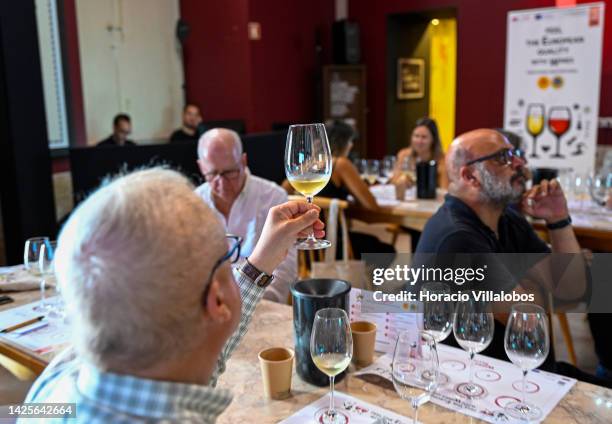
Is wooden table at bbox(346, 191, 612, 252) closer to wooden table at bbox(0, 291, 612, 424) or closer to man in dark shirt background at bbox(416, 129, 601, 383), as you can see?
man in dark shirt background at bbox(416, 129, 601, 383)

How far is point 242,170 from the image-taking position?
9.29 feet

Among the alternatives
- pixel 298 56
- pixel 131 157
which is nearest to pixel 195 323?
pixel 131 157

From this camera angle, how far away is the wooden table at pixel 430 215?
3.07 meters

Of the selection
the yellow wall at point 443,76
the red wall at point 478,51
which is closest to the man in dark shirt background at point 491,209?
the red wall at point 478,51

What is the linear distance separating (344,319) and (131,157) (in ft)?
11.8

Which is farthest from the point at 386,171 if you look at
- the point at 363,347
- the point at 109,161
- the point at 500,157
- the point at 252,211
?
the point at 363,347

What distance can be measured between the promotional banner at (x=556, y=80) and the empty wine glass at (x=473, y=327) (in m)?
4.83

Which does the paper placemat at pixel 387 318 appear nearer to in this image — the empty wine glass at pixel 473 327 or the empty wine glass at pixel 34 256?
the empty wine glass at pixel 473 327

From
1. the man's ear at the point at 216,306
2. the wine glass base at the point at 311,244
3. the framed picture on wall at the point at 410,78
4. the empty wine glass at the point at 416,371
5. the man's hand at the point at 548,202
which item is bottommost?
the empty wine glass at the point at 416,371

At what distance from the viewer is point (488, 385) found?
1.39 metres

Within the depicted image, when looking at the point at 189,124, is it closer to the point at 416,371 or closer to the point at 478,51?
the point at 478,51

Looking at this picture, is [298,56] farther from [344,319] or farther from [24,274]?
[344,319]

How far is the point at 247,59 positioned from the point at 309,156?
20.4 ft

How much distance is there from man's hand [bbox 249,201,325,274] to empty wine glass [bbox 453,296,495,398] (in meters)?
0.39
